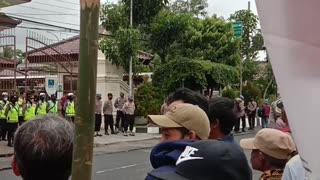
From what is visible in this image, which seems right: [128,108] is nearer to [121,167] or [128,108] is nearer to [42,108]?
[42,108]

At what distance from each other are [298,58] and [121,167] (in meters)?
11.3

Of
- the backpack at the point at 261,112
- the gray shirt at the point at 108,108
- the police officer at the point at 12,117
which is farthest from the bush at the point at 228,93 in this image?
the police officer at the point at 12,117

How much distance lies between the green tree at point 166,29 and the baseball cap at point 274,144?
2215 cm

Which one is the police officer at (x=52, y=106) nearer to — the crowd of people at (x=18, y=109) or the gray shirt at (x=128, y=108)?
the crowd of people at (x=18, y=109)

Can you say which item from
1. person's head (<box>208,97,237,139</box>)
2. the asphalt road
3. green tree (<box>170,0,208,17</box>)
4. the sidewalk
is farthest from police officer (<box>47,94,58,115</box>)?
green tree (<box>170,0,208,17</box>)

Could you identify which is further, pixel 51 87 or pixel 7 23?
pixel 51 87

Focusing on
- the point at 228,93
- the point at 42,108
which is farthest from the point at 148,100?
the point at 42,108

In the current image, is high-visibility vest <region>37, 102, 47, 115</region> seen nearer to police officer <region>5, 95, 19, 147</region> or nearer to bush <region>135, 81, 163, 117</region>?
police officer <region>5, 95, 19, 147</region>

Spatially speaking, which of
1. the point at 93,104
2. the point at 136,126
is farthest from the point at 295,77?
the point at 136,126

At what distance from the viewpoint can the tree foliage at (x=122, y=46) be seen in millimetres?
22094

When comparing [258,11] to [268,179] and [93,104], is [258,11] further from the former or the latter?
[268,179]

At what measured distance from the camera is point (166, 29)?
25.0 meters

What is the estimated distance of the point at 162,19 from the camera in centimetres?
2503

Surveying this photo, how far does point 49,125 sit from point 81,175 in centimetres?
26
